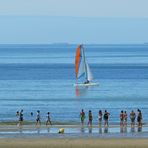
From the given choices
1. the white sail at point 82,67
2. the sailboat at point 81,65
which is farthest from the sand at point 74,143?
the white sail at point 82,67

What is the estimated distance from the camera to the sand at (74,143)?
121 ft

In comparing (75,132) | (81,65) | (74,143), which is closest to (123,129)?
(75,132)

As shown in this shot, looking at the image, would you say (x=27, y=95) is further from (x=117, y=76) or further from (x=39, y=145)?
(x=39, y=145)

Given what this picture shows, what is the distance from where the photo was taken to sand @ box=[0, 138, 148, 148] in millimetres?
36875

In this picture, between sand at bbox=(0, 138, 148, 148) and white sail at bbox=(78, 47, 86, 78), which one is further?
white sail at bbox=(78, 47, 86, 78)

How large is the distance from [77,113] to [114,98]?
2003cm

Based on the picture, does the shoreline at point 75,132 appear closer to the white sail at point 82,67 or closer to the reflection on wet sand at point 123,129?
the reflection on wet sand at point 123,129

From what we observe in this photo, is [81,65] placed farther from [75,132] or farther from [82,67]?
[75,132]

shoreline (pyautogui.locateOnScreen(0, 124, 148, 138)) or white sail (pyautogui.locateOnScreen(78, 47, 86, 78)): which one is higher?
white sail (pyautogui.locateOnScreen(78, 47, 86, 78))

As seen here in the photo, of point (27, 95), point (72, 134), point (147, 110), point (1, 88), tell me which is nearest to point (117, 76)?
point (1, 88)

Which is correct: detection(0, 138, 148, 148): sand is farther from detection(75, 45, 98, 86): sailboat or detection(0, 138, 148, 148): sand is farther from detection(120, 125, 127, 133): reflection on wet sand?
detection(75, 45, 98, 86): sailboat

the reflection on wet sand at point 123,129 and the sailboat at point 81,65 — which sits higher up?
the sailboat at point 81,65

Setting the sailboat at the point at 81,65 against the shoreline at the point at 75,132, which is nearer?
the shoreline at the point at 75,132

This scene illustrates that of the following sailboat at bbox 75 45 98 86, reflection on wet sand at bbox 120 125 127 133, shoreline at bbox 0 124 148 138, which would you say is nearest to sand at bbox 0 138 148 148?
shoreline at bbox 0 124 148 138
